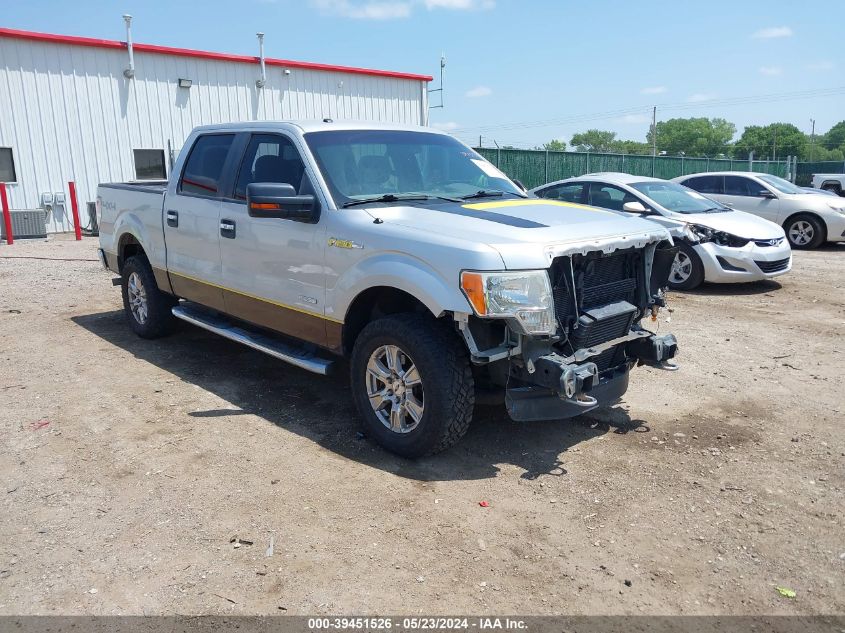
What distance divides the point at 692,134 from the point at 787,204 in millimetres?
111554

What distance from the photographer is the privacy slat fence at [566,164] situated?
71.2 feet

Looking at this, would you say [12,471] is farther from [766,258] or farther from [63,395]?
[766,258]

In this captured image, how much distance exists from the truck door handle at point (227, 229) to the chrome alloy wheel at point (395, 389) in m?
1.82

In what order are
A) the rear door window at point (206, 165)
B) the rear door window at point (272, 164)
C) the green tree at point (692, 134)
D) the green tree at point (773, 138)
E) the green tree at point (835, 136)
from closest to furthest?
the rear door window at point (272, 164) → the rear door window at point (206, 165) → the green tree at point (773, 138) → the green tree at point (835, 136) → the green tree at point (692, 134)

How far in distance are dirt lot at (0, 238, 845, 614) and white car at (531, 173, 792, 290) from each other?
3.23 meters

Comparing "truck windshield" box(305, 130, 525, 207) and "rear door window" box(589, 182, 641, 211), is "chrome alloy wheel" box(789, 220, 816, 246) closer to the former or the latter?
"rear door window" box(589, 182, 641, 211)

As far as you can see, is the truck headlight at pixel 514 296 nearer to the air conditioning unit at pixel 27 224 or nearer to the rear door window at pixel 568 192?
the rear door window at pixel 568 192

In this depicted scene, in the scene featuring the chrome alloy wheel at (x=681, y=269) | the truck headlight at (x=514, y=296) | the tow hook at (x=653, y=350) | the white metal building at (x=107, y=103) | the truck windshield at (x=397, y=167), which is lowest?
the chrome alloy wheel at (x=681, y=269)

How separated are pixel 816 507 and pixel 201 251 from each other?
4.83 m

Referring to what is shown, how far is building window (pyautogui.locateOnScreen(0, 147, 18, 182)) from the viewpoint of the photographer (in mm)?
16734

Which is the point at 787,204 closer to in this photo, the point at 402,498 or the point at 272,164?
the point at 272,164

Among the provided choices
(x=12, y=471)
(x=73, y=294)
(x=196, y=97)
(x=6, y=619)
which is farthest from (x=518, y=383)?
(x=196, y=97)

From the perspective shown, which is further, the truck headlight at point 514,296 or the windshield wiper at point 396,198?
the windshield wiper at point 396,198

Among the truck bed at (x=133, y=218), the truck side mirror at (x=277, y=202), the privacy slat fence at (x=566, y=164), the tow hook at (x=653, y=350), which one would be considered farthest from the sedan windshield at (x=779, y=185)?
the truck side mirror at (x=277, y=202)
